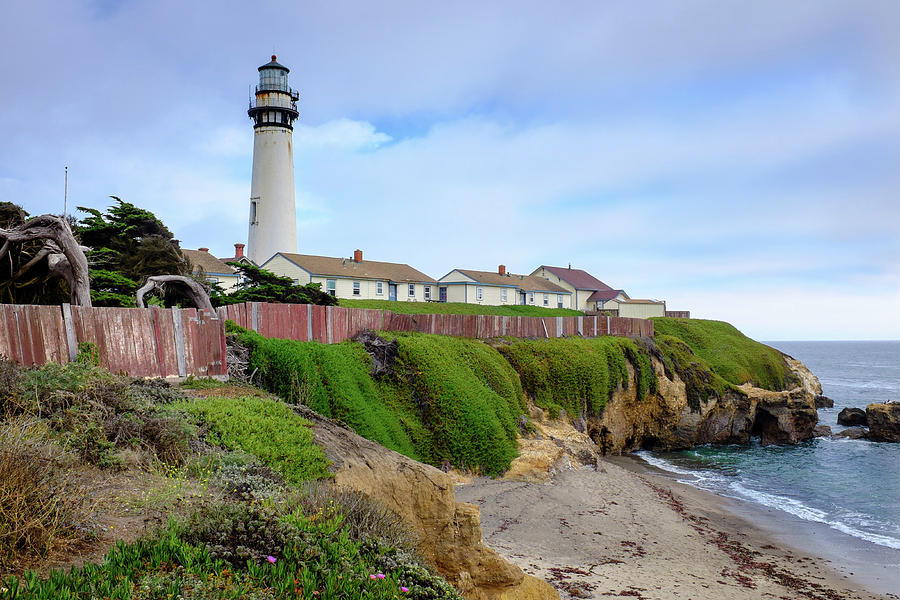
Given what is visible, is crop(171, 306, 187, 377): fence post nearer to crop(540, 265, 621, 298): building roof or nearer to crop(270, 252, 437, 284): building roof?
crop(270, 252, 437, 284): building roof

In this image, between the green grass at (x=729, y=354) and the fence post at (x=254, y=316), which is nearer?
the fence post at (x=254, y=316)

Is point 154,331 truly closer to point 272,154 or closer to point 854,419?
point 272,154

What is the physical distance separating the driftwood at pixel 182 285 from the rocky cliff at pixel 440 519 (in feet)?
31.5

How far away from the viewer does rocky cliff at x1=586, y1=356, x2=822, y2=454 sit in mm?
32906

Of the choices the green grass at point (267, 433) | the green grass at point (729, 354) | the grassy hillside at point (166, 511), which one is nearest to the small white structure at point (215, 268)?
the green grass at point (729, 354)

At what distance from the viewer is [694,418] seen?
36969mm

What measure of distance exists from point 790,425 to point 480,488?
95.3 feet

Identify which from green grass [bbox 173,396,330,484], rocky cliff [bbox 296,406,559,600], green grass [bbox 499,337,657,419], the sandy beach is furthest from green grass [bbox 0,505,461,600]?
green grass [bbox 499,337,657,419]

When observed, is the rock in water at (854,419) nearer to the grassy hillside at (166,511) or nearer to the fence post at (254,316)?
the fence post at (254,316)

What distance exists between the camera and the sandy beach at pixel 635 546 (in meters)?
12.9

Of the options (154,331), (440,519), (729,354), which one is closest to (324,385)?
(154,331)

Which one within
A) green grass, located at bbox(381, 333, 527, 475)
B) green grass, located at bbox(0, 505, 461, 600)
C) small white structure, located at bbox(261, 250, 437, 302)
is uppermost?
small white structure, located at bbox(261, 250, 437, 302)

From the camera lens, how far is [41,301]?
53.2 ft

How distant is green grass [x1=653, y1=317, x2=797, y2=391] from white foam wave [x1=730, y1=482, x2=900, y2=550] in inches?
704
